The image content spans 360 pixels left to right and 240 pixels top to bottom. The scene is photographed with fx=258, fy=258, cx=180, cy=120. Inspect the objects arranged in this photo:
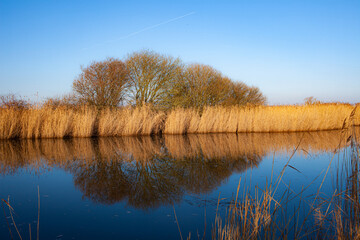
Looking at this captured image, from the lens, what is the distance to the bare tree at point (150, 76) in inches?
667

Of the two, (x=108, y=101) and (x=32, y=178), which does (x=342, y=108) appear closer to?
(x=108, y=101)

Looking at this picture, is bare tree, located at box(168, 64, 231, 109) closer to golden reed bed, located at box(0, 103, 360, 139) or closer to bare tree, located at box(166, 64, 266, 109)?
bare tree, located at box(166, 64, 266, 109)

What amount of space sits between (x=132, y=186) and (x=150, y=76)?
13.5 metres

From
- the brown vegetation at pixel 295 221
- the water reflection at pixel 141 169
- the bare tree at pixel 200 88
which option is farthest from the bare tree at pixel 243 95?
the brown vegetation at pixel 295 221

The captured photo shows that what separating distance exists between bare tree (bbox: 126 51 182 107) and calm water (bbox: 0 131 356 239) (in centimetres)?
1067

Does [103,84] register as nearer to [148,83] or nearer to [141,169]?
[148,83]

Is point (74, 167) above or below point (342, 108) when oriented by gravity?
below

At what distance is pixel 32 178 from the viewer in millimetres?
4371

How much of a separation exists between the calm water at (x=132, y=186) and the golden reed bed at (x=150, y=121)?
12.1 ft

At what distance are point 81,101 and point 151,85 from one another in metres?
4.46

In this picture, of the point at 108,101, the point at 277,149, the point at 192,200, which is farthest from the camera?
the point at 108,101

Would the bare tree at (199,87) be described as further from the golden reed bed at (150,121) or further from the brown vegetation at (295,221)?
the brown vegetation at (295,221)

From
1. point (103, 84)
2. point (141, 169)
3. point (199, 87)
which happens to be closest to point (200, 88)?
point (199, 87)

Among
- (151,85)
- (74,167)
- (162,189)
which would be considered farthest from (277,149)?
(151,85)
